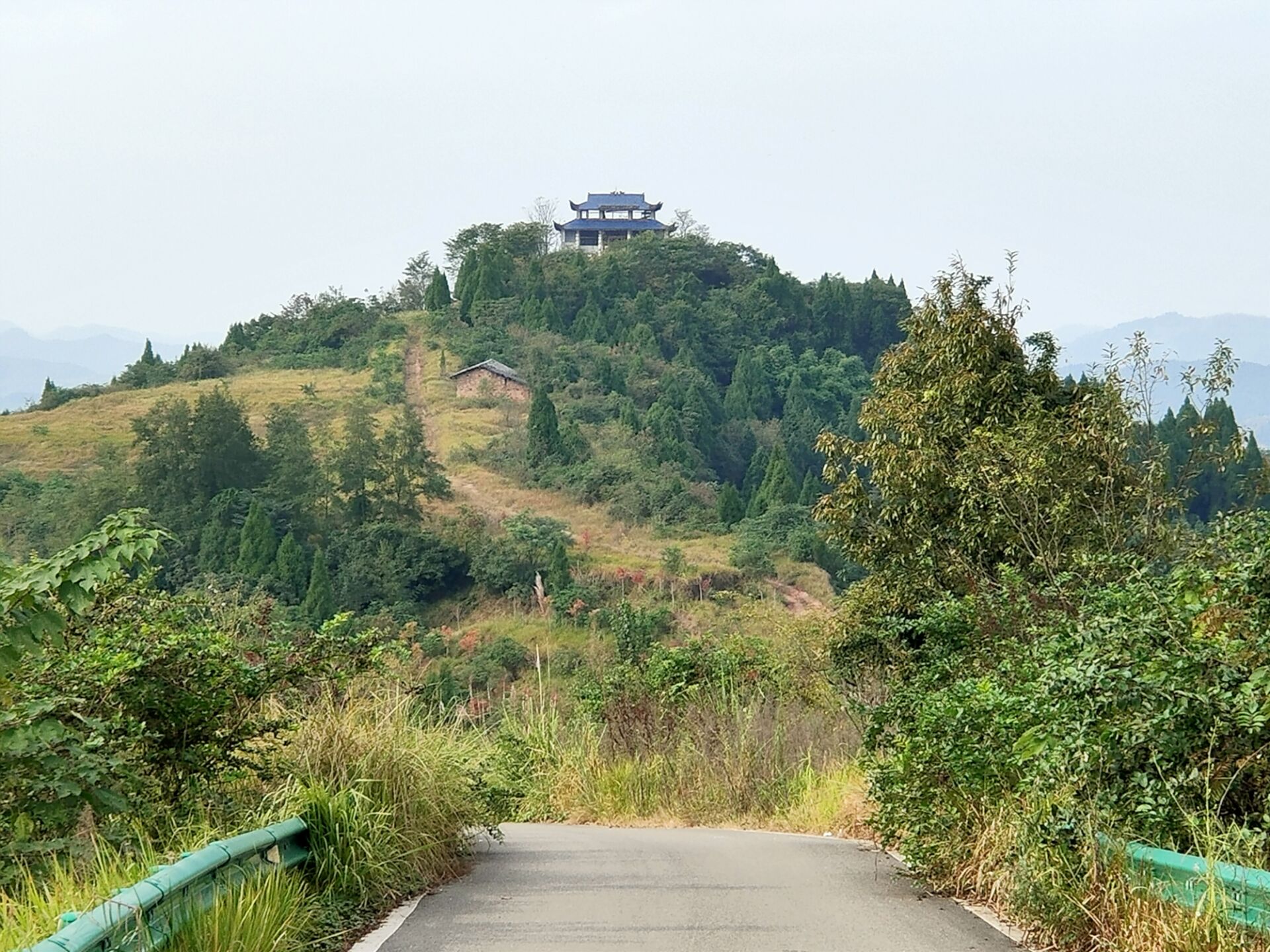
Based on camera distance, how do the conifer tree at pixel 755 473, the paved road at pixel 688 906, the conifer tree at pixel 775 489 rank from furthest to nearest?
the conifer tree at pixel 755 473, the conifer tree at pixel 775 489, the paved road at pixel 688 906

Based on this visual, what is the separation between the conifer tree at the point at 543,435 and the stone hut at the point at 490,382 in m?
9.28

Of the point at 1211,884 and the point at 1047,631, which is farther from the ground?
the point at 1047,631

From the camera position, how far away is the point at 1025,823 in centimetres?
782

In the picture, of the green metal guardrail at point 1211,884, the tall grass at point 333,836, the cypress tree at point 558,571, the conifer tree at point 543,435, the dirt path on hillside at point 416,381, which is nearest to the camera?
the green metal guardrail at point 1211,884

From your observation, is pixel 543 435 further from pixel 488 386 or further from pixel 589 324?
pixel 589 324

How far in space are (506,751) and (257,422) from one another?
68.2 m

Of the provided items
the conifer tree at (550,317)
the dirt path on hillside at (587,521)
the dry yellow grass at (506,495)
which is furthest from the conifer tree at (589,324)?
the dirt path on hillside at (587,521)

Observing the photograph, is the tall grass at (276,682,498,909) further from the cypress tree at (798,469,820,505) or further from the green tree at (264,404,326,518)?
the cypress tree at (798,469,820,505)

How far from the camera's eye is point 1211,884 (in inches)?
231

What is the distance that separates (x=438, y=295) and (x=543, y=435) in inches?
1288

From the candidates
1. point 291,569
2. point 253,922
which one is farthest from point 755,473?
point 253,922

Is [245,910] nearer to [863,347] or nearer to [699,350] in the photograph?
[699,350]

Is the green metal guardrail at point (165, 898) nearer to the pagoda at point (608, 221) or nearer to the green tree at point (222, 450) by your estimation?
the green tree at point (222, 450)

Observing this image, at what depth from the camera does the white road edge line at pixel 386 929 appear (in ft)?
23.4
